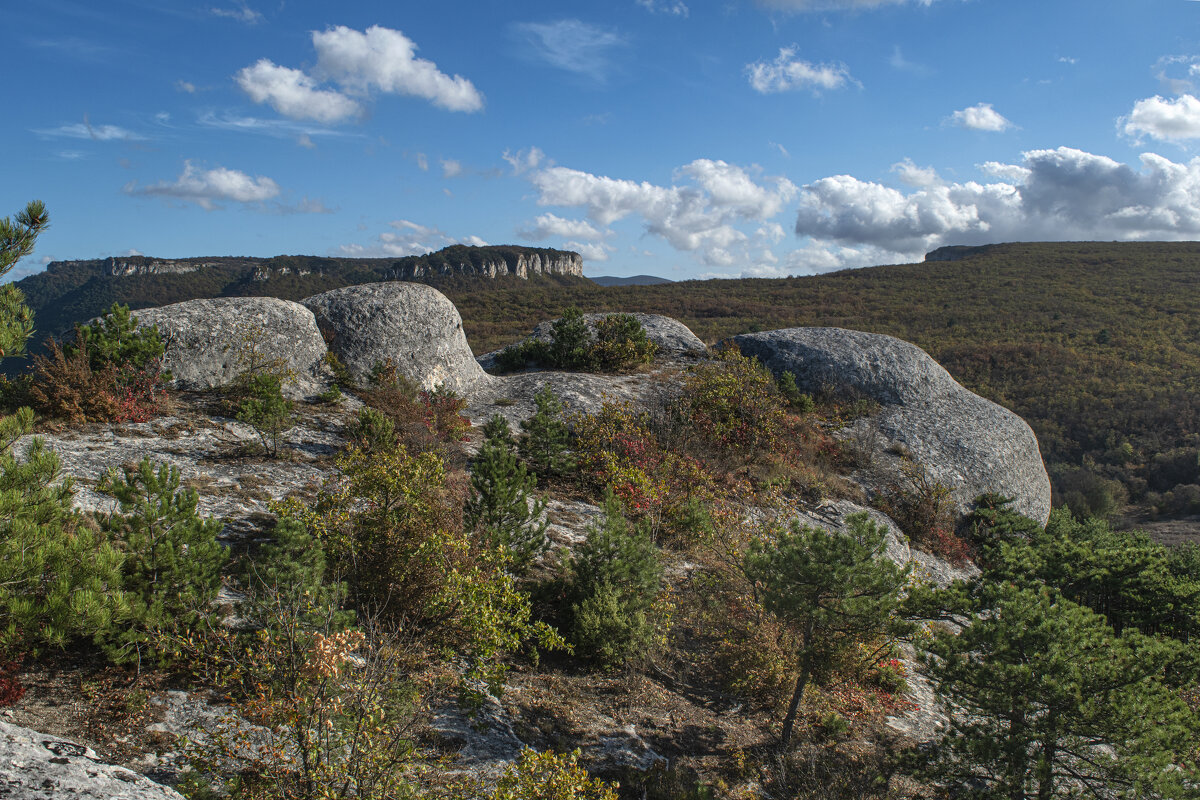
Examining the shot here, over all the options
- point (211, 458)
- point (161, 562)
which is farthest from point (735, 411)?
point (161, 562)

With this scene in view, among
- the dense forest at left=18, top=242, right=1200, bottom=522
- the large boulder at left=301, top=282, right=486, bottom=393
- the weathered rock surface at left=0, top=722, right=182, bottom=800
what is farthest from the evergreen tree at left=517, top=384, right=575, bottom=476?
the weathered rock surface at left=0, top=722, right=182, bottom=800

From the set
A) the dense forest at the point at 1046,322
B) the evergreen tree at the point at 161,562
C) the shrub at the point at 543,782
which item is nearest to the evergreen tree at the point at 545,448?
the evergreen tree at the point at 161,562

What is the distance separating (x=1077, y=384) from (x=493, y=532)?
107 ft

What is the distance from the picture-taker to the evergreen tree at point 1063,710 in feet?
13.0

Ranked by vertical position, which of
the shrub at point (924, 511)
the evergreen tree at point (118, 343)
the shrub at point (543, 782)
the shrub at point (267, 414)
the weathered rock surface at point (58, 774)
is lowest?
the shrub at point (924, 511)

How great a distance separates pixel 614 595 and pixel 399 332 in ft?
31.2

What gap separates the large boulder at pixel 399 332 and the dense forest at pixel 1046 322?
17.0ft

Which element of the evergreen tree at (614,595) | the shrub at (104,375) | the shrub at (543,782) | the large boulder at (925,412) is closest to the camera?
the shrub at (543,782)

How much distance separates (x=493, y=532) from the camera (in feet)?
20.7

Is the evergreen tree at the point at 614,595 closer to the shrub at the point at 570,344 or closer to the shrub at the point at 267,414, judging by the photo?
the shrub at the point at 267,414

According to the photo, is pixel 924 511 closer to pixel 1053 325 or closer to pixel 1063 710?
pixel 1063 710

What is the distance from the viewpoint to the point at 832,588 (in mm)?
5133

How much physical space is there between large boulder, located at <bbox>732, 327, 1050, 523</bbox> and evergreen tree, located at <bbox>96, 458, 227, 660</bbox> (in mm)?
14335

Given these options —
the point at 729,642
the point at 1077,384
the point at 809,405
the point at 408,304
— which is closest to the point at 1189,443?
the point at 1077,384
